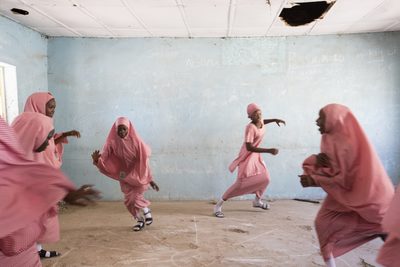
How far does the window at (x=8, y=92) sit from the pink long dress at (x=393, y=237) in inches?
223

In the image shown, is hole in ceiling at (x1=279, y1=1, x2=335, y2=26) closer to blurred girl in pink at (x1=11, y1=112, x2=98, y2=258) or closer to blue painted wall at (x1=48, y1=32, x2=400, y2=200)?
blue painted wall at (x1=48, y1=32, x2=400, y2=200)

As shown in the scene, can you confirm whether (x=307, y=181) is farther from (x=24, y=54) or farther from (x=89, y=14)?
(x=24, y=54)

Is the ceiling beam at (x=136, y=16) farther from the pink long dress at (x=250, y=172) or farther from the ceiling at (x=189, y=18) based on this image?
the pink long dress at (x=250, y=172)

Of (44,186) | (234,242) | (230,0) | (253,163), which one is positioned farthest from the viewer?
(253,163)

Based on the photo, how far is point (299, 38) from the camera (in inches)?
281

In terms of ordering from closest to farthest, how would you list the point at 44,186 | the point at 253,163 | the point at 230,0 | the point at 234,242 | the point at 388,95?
the point at 44,186
the point at 234,242
the point at 230,0
the point at 253,163
the point at 388,95

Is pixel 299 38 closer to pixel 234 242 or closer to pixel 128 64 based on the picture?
pixel 128 64

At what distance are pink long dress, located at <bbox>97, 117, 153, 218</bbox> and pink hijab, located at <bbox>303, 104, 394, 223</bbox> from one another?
2.53 metres

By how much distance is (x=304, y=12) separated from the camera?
600 centimetres

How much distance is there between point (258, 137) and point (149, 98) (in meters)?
2.50

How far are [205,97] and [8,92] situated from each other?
3.51m

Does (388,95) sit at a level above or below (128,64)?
below

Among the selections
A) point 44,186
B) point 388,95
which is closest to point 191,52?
point 388,95

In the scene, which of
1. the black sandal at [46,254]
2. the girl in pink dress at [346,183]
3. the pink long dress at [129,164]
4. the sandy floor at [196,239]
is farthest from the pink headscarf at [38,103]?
the girl in pink dress at [346,183]
